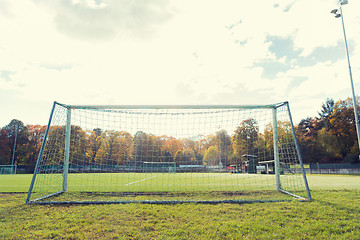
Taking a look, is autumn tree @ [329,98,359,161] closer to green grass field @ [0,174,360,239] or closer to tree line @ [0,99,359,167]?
tree line @ [0,99,359,167]

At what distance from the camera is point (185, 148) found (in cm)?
1248

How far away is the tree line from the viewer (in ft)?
38.3

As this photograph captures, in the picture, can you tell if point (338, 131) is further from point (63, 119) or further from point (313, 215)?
point (63, 119)

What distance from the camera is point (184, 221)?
14.6ft

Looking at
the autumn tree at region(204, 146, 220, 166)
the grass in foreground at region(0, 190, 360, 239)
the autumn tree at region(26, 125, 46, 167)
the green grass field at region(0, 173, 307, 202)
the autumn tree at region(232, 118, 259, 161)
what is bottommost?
the grass in foreground at region(0, 190, 360, 239)

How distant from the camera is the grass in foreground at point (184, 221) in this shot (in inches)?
151

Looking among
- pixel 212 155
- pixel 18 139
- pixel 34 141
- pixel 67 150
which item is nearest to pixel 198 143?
pixel 212 155

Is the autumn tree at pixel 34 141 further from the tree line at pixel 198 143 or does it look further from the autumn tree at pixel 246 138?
the autumn tree at pixel 246 138

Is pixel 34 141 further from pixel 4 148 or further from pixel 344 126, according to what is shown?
pixel 344 126

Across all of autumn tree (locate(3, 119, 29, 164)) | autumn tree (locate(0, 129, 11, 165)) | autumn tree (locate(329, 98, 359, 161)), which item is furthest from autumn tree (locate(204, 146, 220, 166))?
autumn tree (locate(0, 129, 11, 165))

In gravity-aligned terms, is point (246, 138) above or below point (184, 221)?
above

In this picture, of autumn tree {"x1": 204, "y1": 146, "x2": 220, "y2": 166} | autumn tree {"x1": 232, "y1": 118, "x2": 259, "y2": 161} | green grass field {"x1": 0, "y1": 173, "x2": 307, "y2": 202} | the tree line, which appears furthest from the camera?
autumn tree {"x1": 204, "y1": 146, "x2": 220, "y2": 166}

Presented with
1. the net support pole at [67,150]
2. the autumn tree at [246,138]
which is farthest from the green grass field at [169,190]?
the autumn tree at [246,138]

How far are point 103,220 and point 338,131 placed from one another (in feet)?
153
